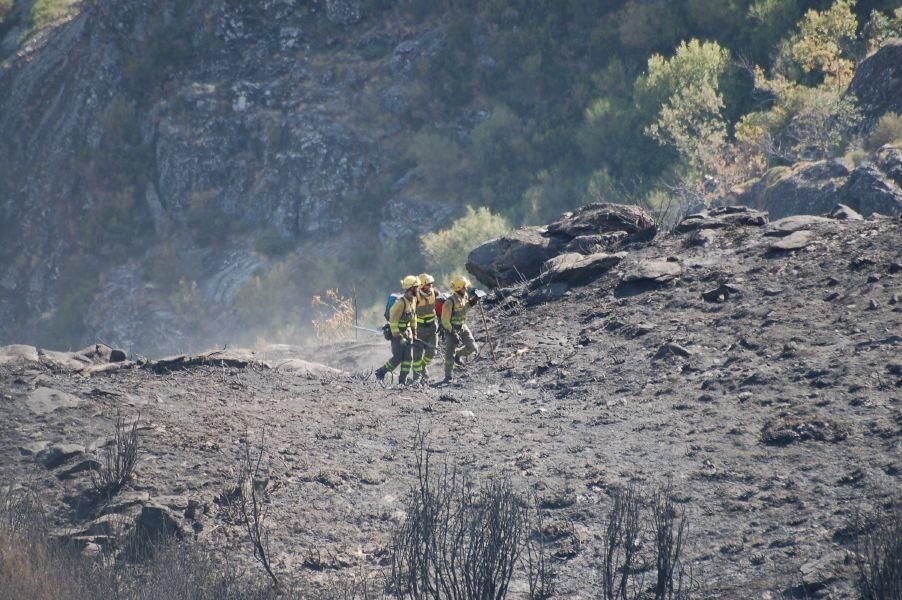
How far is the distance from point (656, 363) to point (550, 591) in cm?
589

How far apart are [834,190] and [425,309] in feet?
30.3

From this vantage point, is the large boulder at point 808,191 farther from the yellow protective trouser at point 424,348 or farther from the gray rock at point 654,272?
the yellow protective trouser at point 424,348

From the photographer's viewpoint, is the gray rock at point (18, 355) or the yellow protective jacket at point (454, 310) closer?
the gray rock at point (18, 355)

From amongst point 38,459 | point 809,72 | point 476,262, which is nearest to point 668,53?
point 809,72

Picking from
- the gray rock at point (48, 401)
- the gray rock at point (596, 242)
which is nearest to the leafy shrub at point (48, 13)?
the gray rock at point (596, 242)

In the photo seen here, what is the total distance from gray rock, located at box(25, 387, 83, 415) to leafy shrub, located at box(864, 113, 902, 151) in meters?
19.0

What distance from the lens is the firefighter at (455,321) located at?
48.3 ft

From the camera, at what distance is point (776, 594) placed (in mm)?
7379

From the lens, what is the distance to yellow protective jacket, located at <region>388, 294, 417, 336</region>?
14766 millimetres

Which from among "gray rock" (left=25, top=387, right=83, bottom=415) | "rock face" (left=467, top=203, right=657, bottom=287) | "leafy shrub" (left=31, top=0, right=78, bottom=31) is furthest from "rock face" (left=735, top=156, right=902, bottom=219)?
"leafy shrub" (left=31, top=0, right=78, bottom=31)

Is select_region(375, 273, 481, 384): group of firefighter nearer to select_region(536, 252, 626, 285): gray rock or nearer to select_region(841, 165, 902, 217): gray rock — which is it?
select_region(536, 252, 626, 285): gray rock

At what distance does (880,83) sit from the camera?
26.5 m

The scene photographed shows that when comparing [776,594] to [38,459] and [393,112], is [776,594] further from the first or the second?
[393,112]

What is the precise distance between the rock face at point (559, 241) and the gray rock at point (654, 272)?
1.45 meters
